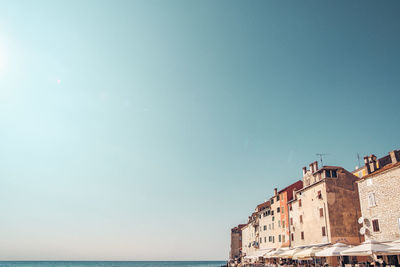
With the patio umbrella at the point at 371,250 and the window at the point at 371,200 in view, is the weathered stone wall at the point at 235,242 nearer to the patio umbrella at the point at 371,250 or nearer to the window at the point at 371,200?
the window at the point at 371,200

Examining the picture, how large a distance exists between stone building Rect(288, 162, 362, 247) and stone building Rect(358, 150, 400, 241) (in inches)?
185

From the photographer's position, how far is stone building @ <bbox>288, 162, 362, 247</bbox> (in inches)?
1240

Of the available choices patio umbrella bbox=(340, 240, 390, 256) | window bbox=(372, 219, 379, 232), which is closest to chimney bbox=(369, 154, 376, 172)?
window bbox=(372, 219, 379, 232)

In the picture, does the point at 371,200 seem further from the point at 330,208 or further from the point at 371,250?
the point at 371,250

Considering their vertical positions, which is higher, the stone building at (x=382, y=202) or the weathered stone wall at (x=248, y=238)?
the stone building at (x=382, y=202)

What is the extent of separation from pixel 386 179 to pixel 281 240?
25.7 metres

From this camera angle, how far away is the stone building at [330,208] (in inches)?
1240

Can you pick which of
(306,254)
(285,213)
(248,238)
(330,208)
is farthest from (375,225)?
(248,238)

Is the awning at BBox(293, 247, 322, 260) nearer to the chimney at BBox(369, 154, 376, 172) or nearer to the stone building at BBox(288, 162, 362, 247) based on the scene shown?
the stone building at BBox(288, 162, 362, 247)

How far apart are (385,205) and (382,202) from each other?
40 cm

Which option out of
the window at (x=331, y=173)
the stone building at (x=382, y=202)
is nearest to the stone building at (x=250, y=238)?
the window at (x=331, y=173)

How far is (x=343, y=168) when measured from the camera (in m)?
34.0

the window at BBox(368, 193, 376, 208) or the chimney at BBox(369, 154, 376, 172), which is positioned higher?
the chimney at BBox(369, 154, 376, 172)

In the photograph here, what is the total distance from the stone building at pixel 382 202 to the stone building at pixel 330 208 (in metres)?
4.70
